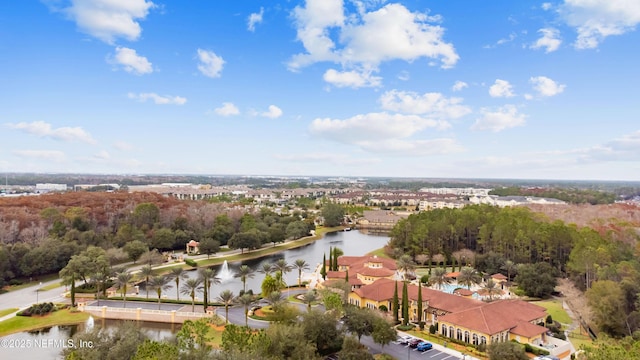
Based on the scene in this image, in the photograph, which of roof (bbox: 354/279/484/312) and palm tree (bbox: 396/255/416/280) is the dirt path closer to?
roof (bbox: 354/279/484/312)

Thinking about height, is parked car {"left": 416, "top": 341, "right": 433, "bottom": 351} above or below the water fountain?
above

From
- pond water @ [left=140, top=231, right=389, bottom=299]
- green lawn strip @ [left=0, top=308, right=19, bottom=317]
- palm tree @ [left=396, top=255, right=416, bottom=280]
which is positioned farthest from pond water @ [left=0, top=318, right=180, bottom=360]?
palm tree @ [left=396, top=255, right=416, bottom=280]

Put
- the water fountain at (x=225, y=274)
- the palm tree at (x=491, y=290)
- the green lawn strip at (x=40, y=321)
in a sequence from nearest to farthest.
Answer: the green lawn strip at (x=40, y=321) → the palm tree at (x=491, y=290) → the water fountain at (x=225, y=274)

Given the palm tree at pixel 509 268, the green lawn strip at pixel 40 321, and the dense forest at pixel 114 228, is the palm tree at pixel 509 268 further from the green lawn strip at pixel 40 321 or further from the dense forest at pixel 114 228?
the green lawn strip at pixel 40 321

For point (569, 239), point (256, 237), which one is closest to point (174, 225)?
point (256, 237)

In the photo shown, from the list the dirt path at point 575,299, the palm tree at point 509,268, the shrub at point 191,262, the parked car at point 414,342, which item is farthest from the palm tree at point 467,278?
the shrub at point 191,262

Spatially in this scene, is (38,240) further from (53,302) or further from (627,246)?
(627,246)

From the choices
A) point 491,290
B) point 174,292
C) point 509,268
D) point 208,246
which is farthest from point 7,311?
point 509,268
